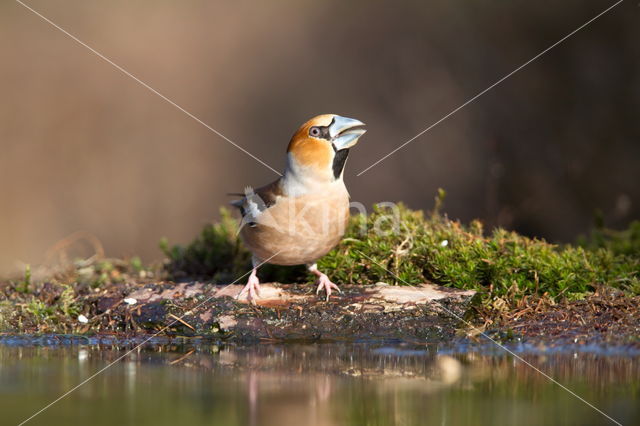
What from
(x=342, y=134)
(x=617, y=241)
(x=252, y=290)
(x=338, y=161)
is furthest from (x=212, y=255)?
(x=617, y=241)

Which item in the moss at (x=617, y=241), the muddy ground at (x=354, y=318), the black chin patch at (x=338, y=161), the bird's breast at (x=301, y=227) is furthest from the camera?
the moss at (x=617, y=241)

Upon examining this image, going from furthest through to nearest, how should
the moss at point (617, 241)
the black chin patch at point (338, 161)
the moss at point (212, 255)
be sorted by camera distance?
the moss at point (212, 255) → the moss at point (617, 241) → the black chin patch at point (338, 161)

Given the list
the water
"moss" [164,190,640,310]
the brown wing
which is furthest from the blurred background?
the water

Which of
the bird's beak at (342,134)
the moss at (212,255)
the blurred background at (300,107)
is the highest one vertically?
the blurred background at (300,107)

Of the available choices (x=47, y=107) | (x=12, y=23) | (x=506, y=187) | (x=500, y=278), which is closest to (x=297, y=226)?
(x=500, y=278)

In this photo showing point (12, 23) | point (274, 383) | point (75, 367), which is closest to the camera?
point (274, 383)

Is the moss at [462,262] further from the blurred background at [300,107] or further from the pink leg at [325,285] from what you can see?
the blurred background at [300,107]

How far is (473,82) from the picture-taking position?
1201 cm

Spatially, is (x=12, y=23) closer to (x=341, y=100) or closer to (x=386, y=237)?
(x=341, y=100)

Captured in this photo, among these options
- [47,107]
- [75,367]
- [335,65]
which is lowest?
[75,367]

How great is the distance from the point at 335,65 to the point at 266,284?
7.01 metres

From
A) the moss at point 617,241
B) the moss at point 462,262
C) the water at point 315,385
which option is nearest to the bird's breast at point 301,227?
the moss at point 462,262

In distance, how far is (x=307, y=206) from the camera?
589cm

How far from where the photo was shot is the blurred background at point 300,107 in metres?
11.4
